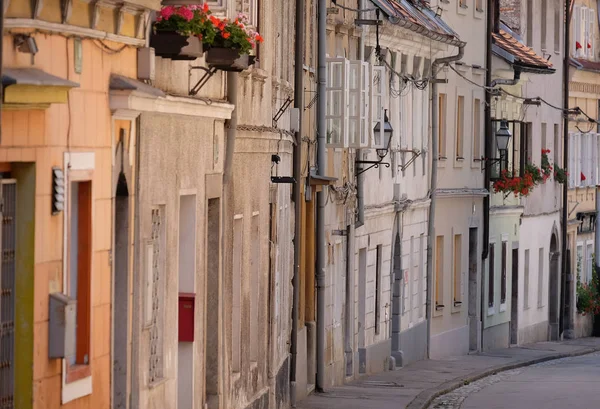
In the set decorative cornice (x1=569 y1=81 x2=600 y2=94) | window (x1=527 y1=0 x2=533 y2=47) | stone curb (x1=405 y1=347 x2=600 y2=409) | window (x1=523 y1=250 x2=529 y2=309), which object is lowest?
stone curb (x1=405 y1=347 x2=600 y2=409)

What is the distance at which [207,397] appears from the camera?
15336 millimetres

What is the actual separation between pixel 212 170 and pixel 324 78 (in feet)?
35.2

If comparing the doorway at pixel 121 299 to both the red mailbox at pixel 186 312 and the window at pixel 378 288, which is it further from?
the window at pixel 378 288

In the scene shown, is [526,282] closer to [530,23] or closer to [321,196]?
[530,23]

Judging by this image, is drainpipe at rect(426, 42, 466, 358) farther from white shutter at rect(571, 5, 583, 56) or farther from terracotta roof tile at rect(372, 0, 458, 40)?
white shutter at rect(571, 5, 583, 56)

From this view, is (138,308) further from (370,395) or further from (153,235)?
(370,395)

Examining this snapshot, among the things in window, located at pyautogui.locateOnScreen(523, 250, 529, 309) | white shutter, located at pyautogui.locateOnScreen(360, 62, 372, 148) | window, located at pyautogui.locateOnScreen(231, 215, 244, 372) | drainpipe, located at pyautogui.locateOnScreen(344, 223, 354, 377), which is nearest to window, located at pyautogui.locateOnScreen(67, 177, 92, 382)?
window, located at pyautogui.locateOnScreen(231, 215, 244, 372)

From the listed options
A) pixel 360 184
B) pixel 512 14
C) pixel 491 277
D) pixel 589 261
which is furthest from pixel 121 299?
pixel 589 261

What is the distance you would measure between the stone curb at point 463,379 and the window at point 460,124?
5004 millimetres

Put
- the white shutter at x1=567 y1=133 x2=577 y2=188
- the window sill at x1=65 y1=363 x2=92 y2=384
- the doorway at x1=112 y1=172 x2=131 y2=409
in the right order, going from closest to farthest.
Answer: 1. the window sill at x1=65 y1=363 x2=92 y2=384
2. the doorway at x1=112 y1=172 x2=131 y2=409
3. the white shutter at x1=567 y1=133 x2=577 y2=188

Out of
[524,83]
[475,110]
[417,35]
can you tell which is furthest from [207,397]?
[524,83]

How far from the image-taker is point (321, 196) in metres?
24.9

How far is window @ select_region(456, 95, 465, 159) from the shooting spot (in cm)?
3972

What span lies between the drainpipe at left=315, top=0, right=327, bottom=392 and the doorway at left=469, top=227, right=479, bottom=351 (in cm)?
1547
